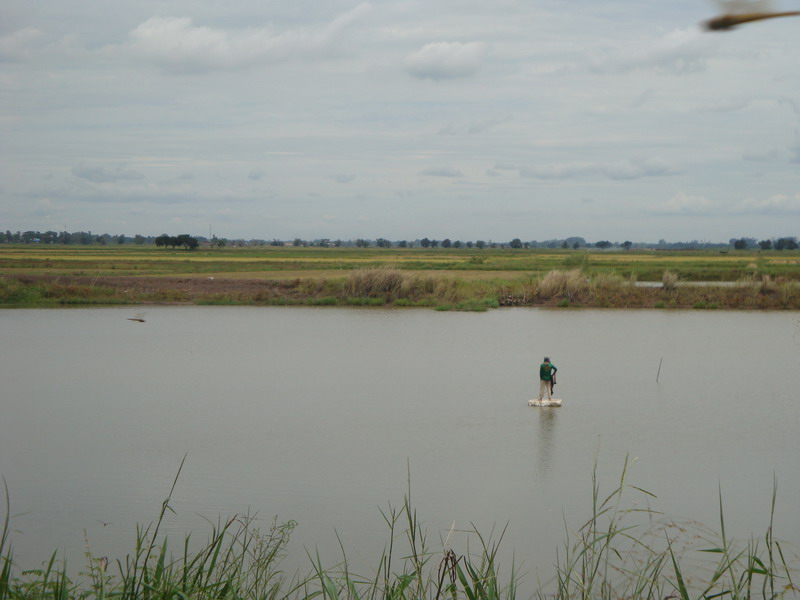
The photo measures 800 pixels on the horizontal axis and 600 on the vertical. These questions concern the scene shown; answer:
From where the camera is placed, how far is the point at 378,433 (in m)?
9.90

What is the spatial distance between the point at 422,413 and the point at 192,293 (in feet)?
63.8

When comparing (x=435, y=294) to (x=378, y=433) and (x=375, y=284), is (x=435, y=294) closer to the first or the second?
(x=375, y=284)

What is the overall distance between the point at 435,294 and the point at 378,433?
1814 centimetres

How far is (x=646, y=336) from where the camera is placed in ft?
64.0

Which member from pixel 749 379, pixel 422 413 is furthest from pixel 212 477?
pixel 749 379

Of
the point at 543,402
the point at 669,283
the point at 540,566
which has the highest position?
the point at 669,283

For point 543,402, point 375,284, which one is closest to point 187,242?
point 375,284

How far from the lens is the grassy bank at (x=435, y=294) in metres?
26.9

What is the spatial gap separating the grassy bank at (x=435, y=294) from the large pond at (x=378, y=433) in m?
7.83

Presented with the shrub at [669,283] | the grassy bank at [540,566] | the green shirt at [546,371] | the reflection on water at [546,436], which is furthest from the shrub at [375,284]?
the grassy bank at [540,566]

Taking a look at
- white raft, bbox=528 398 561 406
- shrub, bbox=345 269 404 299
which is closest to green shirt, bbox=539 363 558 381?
white raft, bbox=528 398 561 406

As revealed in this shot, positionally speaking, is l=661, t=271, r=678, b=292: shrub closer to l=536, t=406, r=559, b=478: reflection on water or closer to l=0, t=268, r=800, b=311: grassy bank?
l=0, t=268, r=800, b=311: grassy bank

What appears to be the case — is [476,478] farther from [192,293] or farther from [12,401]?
[192,293]

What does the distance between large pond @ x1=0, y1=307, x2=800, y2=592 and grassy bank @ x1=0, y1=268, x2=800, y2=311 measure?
783 cm
